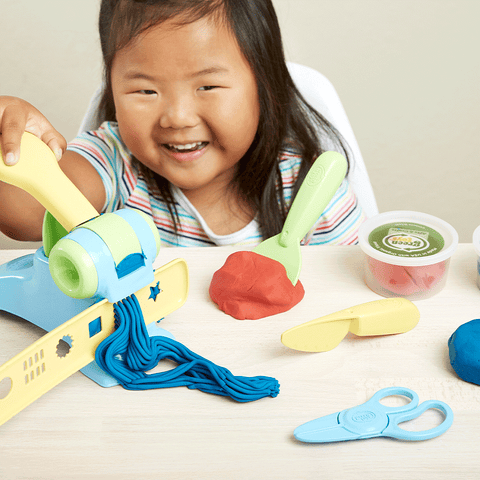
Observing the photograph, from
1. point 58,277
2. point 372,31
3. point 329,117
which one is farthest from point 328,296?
point 372,31

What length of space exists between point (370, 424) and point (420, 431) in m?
0.04

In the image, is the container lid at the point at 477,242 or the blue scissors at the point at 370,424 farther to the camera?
the container lid at the point at 477,242

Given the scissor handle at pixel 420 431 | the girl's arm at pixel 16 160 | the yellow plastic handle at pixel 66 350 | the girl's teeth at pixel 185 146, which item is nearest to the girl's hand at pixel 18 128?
the girl's arm at pixel 16 160

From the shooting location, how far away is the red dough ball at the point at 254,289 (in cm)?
55

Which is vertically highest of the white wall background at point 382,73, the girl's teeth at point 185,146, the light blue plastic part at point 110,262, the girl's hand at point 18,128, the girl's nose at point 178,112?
the girl's hand at point 18,128

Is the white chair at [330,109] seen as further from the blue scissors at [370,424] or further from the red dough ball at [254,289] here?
the blue scissors at [370,424]

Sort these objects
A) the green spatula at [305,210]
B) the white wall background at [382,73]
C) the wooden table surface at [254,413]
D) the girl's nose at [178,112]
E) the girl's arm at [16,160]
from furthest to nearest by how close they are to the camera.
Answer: the white wall background at [382,73] → the girl's nose at [178,112] → the green spatula at [305,210] → the girl's arm at [16,160] → the wooden table surface at [254,413]

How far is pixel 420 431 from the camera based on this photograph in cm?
42

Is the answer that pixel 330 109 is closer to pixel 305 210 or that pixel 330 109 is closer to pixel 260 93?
pixel 260 93

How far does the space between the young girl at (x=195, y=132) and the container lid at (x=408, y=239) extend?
0.83ft

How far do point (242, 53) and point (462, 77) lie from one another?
52.0 inches

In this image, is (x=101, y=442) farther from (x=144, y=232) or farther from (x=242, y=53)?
(x=242, y=53)

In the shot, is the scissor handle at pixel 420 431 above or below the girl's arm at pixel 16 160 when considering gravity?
below

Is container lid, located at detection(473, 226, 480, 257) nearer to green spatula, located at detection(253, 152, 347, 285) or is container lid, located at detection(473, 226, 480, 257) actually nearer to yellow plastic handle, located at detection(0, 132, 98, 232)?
green spatula, located at detection(253, 152, 347, 285)
